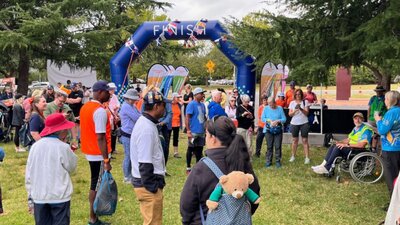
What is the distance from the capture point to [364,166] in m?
8.04

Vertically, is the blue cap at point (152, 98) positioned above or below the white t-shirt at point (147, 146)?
above

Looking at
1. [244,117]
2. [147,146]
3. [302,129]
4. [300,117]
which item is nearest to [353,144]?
[302,129]

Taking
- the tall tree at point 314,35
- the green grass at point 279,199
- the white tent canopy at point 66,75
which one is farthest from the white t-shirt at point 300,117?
the white tent canopy at point 66,75

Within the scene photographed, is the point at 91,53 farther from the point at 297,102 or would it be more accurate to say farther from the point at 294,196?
the point at 294,196

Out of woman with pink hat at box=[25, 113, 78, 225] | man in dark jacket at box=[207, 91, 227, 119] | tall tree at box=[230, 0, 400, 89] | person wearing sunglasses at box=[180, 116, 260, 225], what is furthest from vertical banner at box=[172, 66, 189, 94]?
person wearing sunglasses at box=[180, 116, 260, 225]

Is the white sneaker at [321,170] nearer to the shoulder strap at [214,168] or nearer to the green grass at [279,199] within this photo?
the green grass at [279,199]

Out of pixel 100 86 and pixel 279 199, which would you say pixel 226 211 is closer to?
pixel 100 86

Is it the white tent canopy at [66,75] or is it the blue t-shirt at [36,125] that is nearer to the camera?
the blue t-shirt at [36,125]

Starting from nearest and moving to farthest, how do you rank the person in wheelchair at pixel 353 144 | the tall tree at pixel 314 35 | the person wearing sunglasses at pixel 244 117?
1. the tall tree at pixel 314 35
2. the person in wheelchair at pixel 353 144
3. the person wearing sunglasses at pixel 244 117

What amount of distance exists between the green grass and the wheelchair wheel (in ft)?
0.65

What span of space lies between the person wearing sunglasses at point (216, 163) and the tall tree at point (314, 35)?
4.45 m

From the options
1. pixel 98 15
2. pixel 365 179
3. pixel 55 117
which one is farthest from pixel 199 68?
pixel 55 117

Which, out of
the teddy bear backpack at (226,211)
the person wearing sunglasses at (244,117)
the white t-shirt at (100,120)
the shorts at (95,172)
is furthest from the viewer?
the person wearing sunglasses at (244,117)

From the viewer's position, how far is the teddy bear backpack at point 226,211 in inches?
104
